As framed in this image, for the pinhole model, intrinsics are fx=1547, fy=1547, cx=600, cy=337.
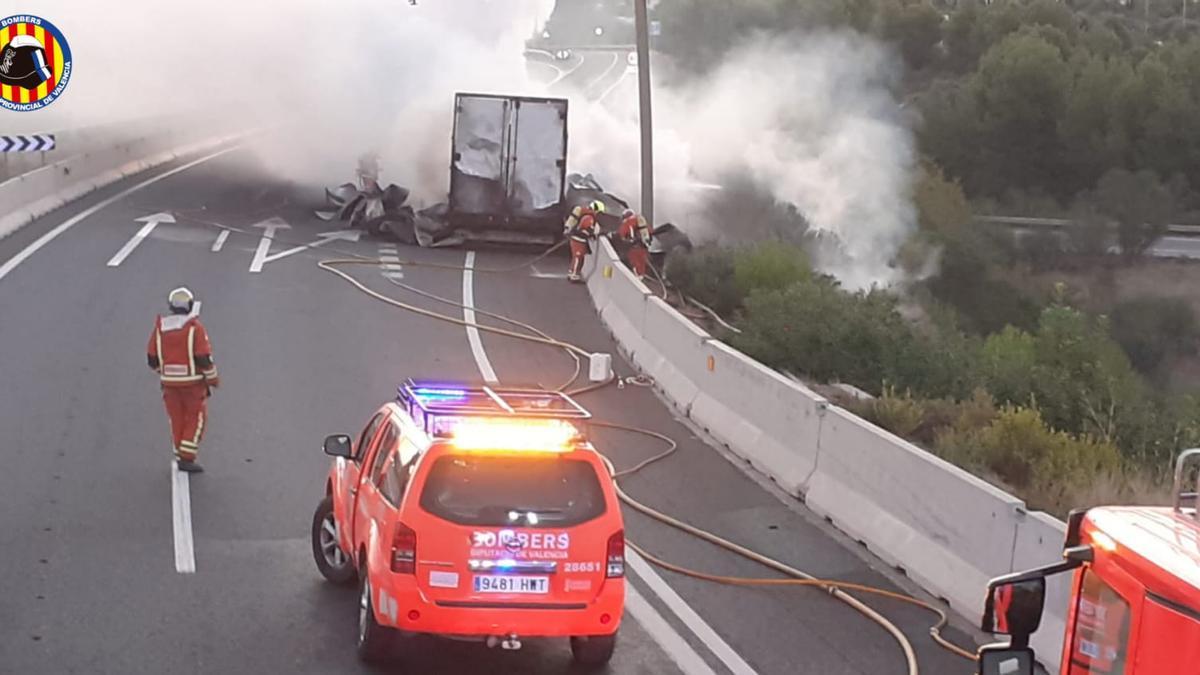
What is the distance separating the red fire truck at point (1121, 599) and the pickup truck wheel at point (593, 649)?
5.27 m

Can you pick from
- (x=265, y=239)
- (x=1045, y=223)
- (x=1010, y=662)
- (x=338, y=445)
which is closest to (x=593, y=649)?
(x=338, y=445)

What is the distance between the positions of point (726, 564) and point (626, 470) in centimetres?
296

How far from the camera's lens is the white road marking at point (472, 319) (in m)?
19.4

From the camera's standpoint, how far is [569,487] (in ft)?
29.7

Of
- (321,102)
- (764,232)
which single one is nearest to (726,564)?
(321,102)

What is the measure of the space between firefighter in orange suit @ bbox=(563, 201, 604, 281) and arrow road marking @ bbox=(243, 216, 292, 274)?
5.35m

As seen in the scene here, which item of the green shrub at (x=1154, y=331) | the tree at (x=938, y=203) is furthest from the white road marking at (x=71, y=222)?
the tree at (x=938, y=203)

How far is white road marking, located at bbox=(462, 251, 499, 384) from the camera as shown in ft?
63.7

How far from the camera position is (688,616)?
11.0 metres

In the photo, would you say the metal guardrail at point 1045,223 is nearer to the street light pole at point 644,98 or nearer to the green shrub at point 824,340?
the street light pole at point 644,98

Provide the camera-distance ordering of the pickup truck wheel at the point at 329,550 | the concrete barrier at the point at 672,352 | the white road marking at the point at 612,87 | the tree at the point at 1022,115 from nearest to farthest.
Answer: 1. the pickup truck wheel at the point at 329,550
2. the concrete barrier at the point at 672,352
3. the white road marking at the point at 612,87
4. the tree at the point at 1022,115

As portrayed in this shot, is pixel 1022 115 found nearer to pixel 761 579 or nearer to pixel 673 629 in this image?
pixel 761 579

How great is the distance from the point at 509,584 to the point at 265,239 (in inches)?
872

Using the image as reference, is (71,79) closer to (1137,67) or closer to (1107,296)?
(1107,296)
